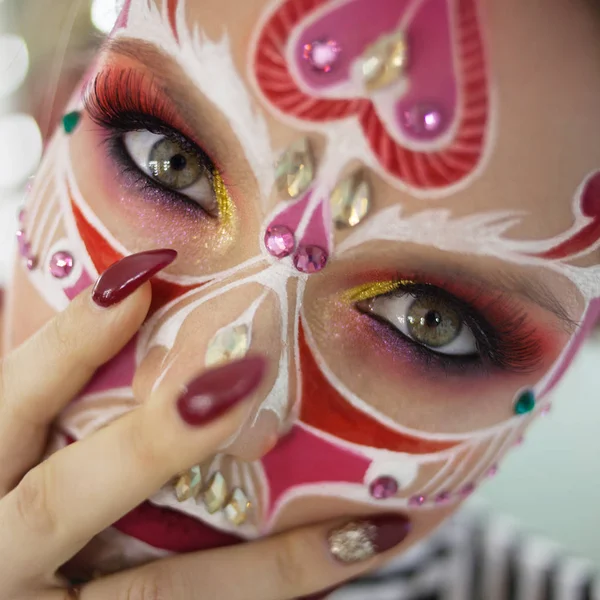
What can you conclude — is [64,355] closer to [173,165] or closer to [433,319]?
[173,165]

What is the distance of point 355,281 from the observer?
0.44m

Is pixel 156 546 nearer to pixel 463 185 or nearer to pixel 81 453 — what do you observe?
pixel 81 453

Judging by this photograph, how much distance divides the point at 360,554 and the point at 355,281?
25cm

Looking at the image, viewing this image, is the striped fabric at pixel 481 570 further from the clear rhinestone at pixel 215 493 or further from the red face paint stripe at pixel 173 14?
the red face paint stripe at pixel 173 14

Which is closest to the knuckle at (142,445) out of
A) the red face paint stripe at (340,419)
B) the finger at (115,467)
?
the finger at (115,467)

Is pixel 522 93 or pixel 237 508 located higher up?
pixel 522 93

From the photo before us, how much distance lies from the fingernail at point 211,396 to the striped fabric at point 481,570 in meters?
0.54

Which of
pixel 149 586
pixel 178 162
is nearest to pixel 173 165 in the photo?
pixel 178 162

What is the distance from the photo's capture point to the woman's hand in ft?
1.33

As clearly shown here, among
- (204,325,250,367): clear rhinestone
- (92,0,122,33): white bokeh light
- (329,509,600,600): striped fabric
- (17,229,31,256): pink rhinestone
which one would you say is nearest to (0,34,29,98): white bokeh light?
(92,0,122,33): white bokeh light

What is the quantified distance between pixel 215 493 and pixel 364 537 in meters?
0.14

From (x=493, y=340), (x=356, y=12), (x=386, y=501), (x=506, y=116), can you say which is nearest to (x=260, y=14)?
(x=356, y=12)

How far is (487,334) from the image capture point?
456 millimetres

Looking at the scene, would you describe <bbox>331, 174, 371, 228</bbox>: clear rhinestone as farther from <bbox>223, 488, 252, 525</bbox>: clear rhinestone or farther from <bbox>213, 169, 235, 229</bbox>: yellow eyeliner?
<bbox>223, 488, 252, 525</bbox>: clear rhinestone
